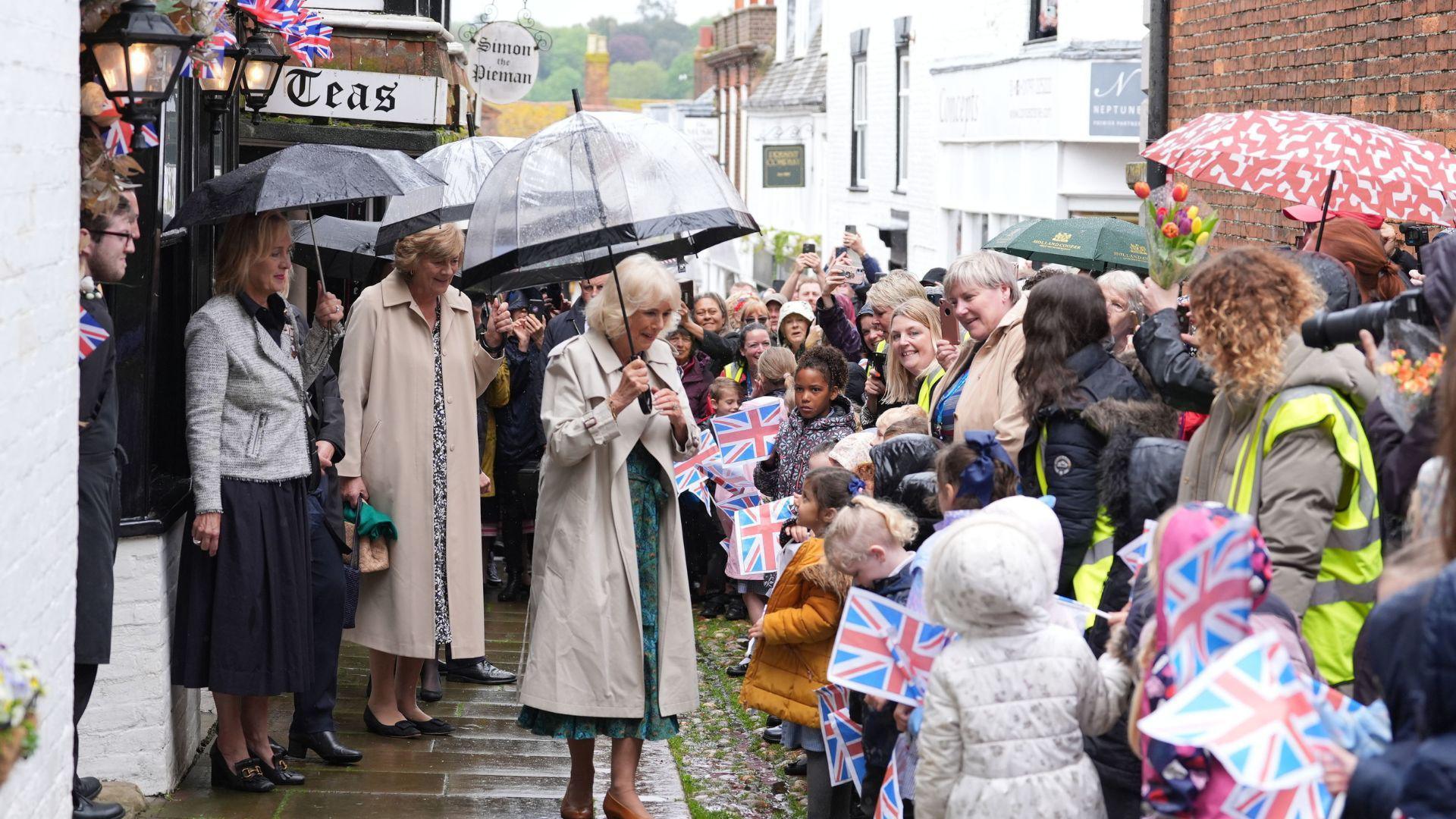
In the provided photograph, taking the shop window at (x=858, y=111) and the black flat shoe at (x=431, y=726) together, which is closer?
the black flat shoe at (x=431, y=726)

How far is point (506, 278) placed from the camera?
24.5 ft

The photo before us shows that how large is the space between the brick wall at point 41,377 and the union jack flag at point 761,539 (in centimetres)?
291

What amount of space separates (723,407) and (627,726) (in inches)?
158

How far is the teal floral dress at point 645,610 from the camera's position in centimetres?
582

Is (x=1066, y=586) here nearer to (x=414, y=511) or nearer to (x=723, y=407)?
(x=414, y=511)

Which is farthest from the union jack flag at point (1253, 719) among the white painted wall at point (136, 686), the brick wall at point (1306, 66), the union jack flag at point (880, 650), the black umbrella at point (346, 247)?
the black umbrella at point (346, 247)

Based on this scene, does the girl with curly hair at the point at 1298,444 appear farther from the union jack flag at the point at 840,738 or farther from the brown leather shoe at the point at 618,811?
the brown leather shoe at the point at 618,811

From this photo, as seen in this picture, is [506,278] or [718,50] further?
[718,50]

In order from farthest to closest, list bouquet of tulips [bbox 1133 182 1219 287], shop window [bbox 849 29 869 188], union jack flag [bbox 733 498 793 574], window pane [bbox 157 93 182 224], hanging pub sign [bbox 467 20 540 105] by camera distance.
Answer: shop window [bbox 849 29 869 188] → hanging pub sign [bbox 467 20 540 105] → union jack flag [bbox 733 498 793 574] → window pane [bbox 157 93 182 224] → bouquet of tulips [bbox 1133 182 1219 287]

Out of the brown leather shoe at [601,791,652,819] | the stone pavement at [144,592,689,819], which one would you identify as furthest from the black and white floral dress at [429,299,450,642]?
the brown leather shoe at [601,791,652,819]

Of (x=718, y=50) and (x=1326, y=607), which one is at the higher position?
(x=718, y=50)

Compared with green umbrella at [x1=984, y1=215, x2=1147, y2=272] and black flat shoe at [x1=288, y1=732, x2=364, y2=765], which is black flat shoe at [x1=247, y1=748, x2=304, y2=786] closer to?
black flat shoe at [x1=288, y1=732, x2=364, y2=765]

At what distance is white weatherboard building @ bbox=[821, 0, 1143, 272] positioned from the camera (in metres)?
16.5

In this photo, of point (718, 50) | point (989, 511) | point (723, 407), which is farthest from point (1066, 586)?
point (718, 50)
